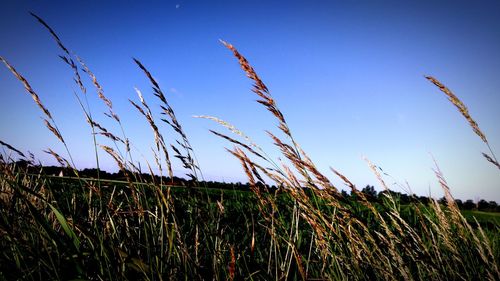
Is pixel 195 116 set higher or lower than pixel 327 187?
higher

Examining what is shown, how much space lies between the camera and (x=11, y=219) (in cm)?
156

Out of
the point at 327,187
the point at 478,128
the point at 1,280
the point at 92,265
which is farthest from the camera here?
the point at 478,128

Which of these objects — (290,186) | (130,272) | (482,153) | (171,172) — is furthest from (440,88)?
(130,272)

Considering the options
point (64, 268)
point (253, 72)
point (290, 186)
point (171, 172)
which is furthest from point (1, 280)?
point (253, 72)

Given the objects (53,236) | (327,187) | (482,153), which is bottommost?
(53,236)

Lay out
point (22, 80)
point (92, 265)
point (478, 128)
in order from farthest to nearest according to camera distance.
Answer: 1. point (478, 128)
2. point (22, 80)
3. point (92, 265)

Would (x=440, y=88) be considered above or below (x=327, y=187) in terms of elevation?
above

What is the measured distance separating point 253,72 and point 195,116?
0.42m

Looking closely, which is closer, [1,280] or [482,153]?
[1,280]

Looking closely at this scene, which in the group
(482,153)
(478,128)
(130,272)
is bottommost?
(130,272)

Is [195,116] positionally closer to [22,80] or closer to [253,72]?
[253,72]

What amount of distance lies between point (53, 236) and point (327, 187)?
4.22ft

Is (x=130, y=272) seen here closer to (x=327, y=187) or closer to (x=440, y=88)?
(x=327, y=187)

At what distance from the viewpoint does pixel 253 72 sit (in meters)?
1.65
